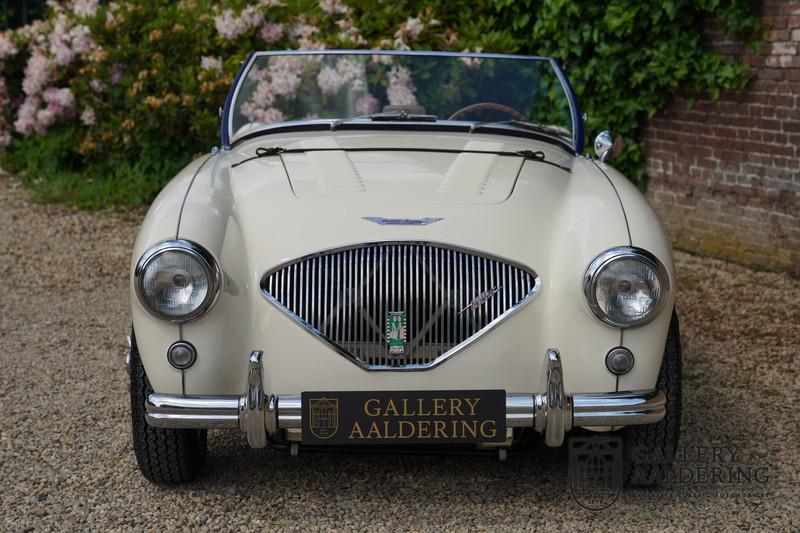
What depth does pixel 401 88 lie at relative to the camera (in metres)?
4.42

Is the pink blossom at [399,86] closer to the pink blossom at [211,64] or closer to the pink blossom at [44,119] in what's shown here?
the pink blossom at [211,64]

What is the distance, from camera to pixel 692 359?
4867 millimetres

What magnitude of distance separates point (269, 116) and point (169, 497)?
1895 millimetres

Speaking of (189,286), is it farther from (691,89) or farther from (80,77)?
(80,77)

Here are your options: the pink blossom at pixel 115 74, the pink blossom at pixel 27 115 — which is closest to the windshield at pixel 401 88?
A: the pink blossom at pixel 115 74

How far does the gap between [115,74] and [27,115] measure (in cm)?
112

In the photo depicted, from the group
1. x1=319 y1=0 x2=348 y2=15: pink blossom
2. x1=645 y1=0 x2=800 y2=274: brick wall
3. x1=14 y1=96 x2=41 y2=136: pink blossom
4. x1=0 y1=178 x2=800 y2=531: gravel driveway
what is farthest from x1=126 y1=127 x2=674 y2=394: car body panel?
x1=14 y1=96 x2=41 y2=136: pink blossom

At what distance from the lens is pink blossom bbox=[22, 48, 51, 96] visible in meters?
8.77

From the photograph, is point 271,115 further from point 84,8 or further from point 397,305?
point 84,8

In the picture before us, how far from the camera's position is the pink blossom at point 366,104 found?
445 cm

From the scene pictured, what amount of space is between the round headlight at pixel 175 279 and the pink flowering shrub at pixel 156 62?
519 cm

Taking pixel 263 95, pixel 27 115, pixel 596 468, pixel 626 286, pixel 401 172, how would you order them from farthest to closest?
pixel 27 115, pixel 263 95, pixel 401 172, pixel 596 468, pixel 626 286

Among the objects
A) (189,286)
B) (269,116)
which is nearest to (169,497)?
(189,286)

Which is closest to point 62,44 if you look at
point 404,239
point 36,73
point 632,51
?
point 36,73
